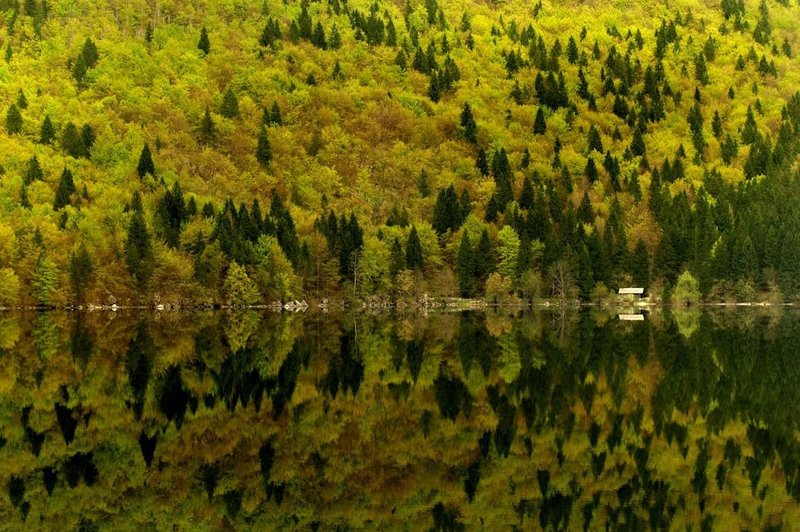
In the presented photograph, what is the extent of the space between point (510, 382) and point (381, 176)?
438ft

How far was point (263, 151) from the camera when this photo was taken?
176 meters

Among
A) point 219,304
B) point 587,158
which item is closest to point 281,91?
point 587,158

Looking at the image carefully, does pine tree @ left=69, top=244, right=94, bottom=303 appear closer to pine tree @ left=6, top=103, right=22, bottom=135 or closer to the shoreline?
the shoreline

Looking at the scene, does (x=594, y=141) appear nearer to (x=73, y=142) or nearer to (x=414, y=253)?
(x=414, y=253)

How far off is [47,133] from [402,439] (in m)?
140

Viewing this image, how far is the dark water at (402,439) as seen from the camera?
85.1ft

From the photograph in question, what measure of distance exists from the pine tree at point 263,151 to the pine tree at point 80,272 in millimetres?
53478

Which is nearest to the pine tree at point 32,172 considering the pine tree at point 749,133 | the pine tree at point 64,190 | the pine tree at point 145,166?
the pine tree at point 64,190

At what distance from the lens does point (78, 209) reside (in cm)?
14050

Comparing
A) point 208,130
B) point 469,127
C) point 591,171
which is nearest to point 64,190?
point 208,130

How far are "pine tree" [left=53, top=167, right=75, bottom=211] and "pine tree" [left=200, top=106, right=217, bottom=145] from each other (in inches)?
1469

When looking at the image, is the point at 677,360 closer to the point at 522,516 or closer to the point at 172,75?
the point at 522,516

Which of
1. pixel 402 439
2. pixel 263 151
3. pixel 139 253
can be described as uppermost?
pixel 263 151

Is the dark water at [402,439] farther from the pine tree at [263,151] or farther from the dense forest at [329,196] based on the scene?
the pine tree at [263,151]
